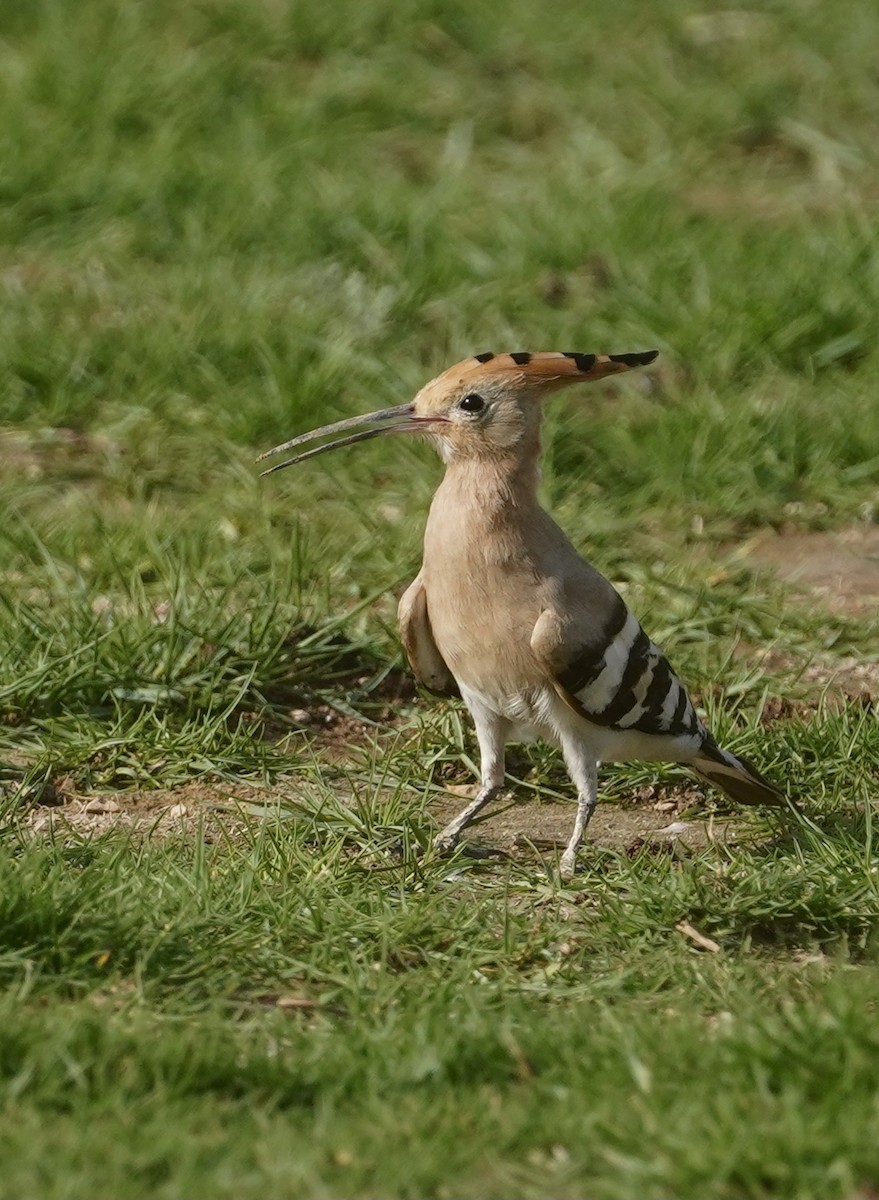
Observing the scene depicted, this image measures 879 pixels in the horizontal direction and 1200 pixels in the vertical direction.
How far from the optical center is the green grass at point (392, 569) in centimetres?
278

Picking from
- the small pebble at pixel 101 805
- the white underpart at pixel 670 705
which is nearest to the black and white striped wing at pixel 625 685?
the white underpart at pixel 670 705

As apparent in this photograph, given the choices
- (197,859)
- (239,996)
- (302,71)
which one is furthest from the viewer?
(302,71)

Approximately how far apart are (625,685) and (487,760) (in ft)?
1.12

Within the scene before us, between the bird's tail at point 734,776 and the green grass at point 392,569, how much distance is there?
0.07 metres

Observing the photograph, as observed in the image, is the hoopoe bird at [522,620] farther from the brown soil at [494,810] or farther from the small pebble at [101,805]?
the small pebble at [101,805]

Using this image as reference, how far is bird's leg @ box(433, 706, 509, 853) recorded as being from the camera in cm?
390

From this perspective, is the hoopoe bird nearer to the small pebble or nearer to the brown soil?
the brown soil

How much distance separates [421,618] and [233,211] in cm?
291

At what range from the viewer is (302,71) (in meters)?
7.48

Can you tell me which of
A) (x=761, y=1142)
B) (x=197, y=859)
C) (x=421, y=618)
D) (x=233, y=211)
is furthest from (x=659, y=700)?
(x=233, y=211)

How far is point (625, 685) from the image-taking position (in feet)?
12.6

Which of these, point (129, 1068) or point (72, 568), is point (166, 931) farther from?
point (72, 568)

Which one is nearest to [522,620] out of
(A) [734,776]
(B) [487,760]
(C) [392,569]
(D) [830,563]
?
(B) [487,760]

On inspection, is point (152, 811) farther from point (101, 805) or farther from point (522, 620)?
point (522, 620)
